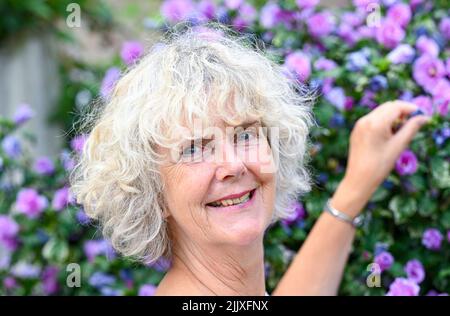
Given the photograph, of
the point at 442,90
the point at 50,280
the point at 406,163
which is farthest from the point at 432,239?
the point at 50,280

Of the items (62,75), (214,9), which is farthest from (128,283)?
(62,75)

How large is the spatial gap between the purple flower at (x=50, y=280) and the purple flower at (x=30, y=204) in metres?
0.22

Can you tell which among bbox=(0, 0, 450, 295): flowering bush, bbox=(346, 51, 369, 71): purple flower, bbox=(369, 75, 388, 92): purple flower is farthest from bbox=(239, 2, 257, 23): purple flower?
bbox=(369, 75, 388, 92): purple flower

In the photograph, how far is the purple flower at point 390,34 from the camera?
2674 millimetres

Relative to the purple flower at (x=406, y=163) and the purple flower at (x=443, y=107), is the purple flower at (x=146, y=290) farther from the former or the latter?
the purple flower at (x=443, y=107)

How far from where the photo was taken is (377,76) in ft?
8.39

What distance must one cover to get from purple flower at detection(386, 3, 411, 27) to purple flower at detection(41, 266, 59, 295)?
153cm

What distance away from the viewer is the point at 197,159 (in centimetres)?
186

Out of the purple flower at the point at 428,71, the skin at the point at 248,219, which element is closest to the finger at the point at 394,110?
the skin at the point at 248,219

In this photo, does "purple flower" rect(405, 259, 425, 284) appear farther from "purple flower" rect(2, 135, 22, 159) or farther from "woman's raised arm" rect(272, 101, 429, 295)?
"purple flower" rect(2, 135, 22, 159)

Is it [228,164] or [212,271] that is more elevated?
[228,164]

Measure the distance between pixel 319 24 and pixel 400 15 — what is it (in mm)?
286

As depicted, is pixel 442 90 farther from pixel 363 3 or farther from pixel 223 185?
pixel 223 185

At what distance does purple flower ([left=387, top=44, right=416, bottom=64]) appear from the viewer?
2.57 metres
